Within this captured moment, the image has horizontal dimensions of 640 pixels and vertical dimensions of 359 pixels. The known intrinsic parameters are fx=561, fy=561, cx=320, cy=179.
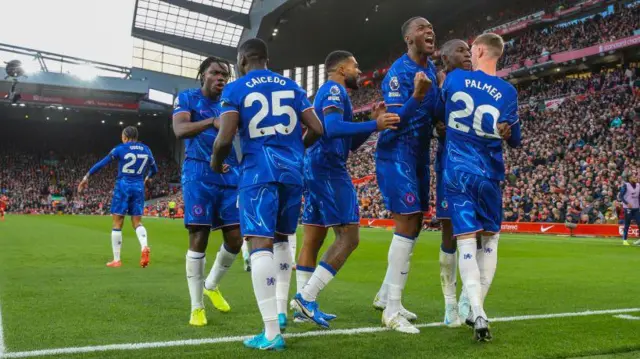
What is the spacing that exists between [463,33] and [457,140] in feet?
153

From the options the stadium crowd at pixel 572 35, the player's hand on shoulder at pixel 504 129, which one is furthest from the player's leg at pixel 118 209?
the stadium crowd at pixel 572 35

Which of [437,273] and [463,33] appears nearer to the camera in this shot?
[437,273]

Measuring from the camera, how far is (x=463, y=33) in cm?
4797

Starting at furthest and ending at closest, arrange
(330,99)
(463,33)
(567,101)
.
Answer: (463,33), (567,101), (330,99)

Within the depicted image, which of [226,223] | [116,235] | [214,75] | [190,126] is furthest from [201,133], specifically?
[116,235]

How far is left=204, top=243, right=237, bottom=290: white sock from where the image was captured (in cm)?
544

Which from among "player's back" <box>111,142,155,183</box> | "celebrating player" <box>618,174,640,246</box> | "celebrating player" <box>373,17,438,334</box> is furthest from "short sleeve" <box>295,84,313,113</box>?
"celebrating player" <box>618,174,640,246</box>

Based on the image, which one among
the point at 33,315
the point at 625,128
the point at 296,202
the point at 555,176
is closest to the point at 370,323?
the point at 296,202

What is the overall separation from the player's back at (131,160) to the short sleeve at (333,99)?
18.4 ft

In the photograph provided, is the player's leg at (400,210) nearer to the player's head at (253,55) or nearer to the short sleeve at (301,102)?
the short sleeve at (301,102)

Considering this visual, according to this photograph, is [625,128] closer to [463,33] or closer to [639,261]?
[639,261]

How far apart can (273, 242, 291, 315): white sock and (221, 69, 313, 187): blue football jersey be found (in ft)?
2.90

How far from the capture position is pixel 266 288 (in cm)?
390

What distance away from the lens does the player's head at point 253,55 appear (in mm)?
4258
